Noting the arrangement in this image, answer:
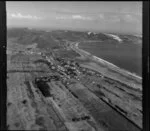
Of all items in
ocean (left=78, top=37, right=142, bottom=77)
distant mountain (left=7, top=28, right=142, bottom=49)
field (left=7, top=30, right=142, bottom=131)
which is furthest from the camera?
distant mountain (left=7, top=28, right=142, bottom=49)

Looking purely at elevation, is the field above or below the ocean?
below

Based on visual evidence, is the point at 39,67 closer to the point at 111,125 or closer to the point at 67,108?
the point at 67,108

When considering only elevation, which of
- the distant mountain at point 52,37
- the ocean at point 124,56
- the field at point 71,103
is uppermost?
the distant mountain at point 52,37

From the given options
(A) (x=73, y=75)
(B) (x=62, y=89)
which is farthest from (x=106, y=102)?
(A) (x=73, y=75)

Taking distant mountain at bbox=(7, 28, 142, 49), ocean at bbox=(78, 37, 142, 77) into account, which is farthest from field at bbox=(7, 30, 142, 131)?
distant mountain at bbox=(7, 28, 142, 49)

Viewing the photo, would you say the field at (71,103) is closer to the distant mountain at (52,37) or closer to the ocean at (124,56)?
the ocean at (124,56)

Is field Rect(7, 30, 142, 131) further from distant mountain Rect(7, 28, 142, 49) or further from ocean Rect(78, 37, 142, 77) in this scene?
distant mountain Rect(7, 28, 142, 49)

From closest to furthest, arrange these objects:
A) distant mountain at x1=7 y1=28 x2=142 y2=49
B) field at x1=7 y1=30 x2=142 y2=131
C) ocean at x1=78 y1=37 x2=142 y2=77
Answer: field at x1=7 y1=30 x2=142 y2=131 → ocean at x1=78 y1=37 x2=142 y2=77 → distant mountain at x1=7 y1=28 x2=142 y2=49

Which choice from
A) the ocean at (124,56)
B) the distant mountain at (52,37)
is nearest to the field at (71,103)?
the ocean at (124,56)

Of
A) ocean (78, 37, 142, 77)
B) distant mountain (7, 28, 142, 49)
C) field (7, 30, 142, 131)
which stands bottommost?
field (7, 30, 142, 131)

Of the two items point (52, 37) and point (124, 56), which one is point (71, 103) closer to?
point (124, 56)

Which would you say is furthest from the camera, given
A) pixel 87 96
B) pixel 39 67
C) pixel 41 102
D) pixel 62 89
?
pixel 39 67
